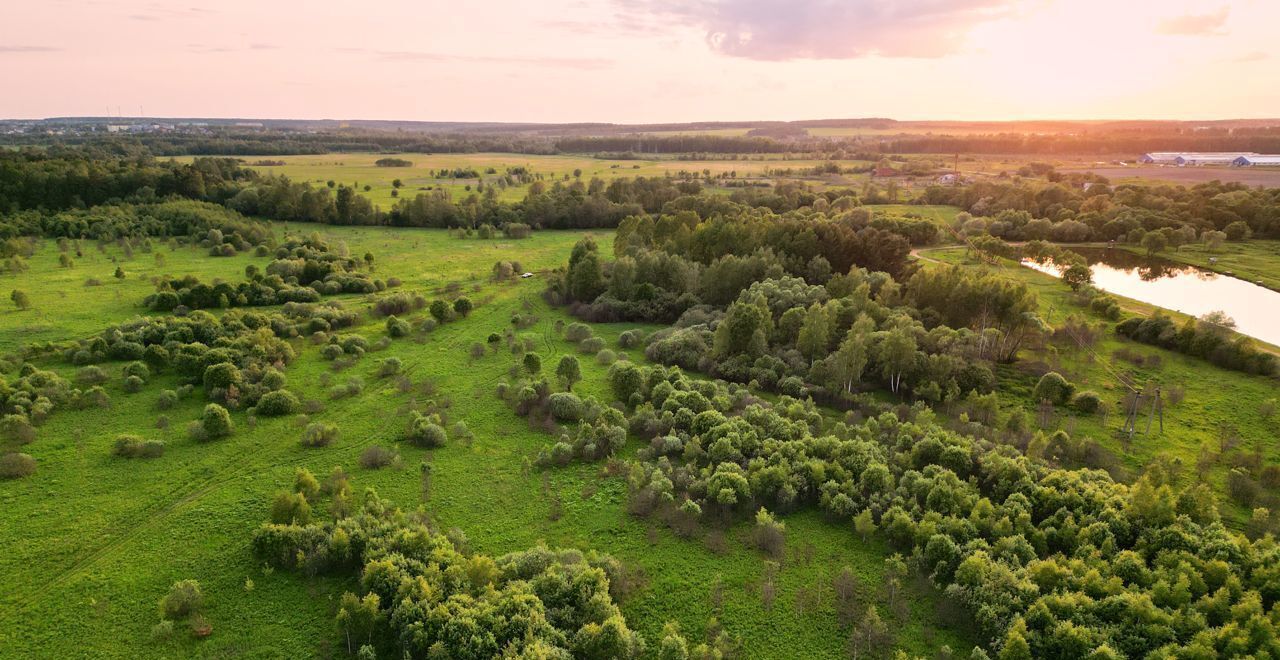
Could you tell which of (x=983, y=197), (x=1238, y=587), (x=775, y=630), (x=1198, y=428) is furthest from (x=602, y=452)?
(x=983, y=197)

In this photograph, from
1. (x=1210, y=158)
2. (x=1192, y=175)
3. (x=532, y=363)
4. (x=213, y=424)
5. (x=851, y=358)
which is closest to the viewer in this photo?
(x=213, y=424)

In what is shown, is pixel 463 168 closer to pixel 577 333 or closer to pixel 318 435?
pixel 577 333

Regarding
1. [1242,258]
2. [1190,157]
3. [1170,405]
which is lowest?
[1170,405]

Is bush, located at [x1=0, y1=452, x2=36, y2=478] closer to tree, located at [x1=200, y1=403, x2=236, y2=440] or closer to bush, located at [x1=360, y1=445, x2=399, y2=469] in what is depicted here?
tree, located at [x1=200, y1=403, x2=236, y2=440]

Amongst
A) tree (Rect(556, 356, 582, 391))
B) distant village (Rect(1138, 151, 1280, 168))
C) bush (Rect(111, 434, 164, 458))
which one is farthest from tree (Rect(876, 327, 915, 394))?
distant village (Rect(1138, 151, 1280, 168))

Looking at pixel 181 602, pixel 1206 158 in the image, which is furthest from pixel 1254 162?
pixel 181 602

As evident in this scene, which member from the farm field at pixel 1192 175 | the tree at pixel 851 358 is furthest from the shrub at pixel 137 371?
the farm field at pixel 1192 175
